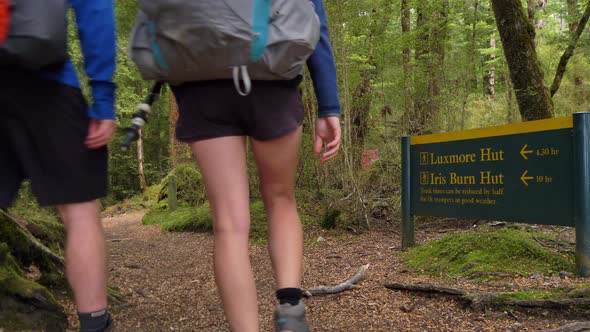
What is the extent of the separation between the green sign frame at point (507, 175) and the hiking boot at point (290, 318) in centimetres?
285

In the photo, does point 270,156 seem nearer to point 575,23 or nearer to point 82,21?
point 82,21

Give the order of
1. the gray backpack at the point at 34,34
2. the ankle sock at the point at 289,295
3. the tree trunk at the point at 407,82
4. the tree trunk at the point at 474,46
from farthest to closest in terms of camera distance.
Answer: the tree trunk at the point at 474,46
the tree trunk at the point at 407,82
the ankle sock at the point at 289,295
the gray backpack at the point at 34,34

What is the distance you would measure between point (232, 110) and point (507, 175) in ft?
10.7

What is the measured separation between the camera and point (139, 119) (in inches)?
67.1

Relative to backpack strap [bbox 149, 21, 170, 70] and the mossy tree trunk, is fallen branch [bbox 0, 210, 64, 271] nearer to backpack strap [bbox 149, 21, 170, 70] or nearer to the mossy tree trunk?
the mossy tree trunk

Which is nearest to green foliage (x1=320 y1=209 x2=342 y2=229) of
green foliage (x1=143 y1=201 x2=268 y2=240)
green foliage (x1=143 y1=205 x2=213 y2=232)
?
green foliage (x1=143 y1=201 x2=268 y2=240)

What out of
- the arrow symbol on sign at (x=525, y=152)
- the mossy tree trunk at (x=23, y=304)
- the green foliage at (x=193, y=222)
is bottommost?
the green foliage at (x=193, y=222)

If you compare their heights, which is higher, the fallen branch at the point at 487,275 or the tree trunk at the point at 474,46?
the tree trunk at the point at 474,46

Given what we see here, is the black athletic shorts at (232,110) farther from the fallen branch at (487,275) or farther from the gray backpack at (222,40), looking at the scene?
the fallen branch at (487,275)

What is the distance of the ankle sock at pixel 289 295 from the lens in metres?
1.71

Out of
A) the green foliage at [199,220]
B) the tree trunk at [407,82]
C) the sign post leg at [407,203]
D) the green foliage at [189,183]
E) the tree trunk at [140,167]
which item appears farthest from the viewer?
the tree trunk at [140,167]

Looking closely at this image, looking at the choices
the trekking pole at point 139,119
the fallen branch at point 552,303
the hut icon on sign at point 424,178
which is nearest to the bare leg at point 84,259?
the trekking pole at point 139,119

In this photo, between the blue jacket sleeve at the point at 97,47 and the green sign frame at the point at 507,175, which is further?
the green sign frame at the point at 507,175

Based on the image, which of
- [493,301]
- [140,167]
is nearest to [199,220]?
[493,301]
